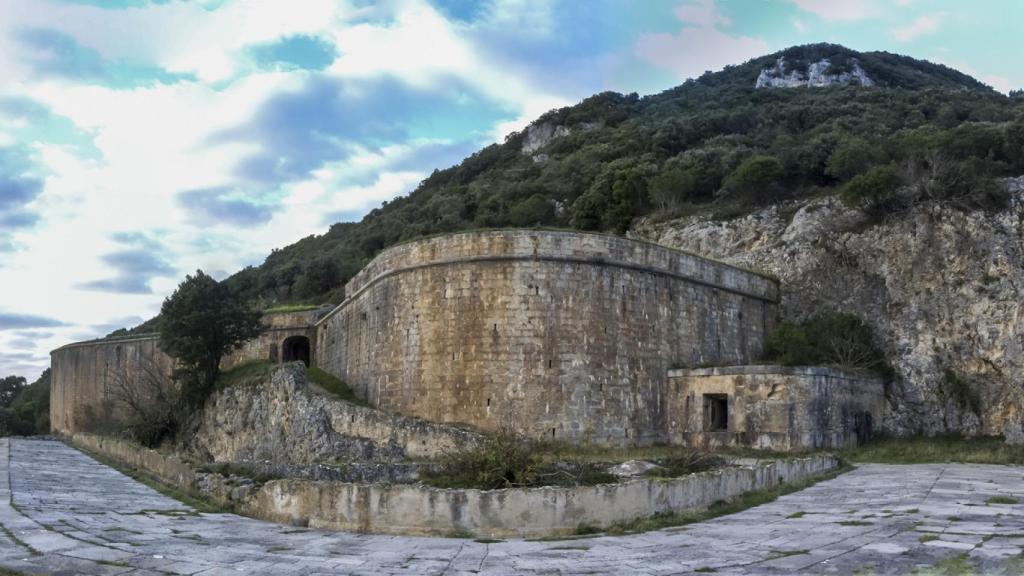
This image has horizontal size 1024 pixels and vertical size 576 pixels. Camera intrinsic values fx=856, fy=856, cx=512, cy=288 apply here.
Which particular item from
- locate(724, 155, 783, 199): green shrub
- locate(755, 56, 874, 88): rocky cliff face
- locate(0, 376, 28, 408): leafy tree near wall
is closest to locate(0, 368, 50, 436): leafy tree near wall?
locate(0, 376, 28, 408): leafy tree near wall

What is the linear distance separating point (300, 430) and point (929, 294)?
19.9m

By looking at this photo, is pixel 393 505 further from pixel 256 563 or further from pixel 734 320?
pixel 734 320

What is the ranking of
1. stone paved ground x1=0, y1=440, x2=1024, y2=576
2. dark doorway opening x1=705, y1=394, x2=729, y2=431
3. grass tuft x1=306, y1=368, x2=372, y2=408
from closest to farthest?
stone paved ground x1=0, y1=440, x2=1024, y2=576
dark doorway opening x1=705, y1=394, x2=729, y2=431
grass tuft x1=306, y1=368, x2=372, y2=408

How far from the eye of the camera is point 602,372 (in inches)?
911

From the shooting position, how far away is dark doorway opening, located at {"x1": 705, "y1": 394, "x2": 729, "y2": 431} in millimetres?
24312

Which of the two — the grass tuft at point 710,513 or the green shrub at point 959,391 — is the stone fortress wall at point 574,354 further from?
the grass tuft at point 710,513

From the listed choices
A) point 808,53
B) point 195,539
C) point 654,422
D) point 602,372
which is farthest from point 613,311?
point 808,53

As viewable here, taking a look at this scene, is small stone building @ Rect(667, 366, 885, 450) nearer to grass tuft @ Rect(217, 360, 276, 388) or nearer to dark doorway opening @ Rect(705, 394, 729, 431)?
dark doorway opening @ Rect(705, 394, 729, 431)

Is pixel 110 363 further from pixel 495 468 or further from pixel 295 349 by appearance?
pixel 495 468

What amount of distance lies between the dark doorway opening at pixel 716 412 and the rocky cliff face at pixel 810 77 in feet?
174

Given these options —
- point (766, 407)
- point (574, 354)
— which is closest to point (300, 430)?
point (574, 354)

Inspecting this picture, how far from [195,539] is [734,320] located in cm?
2052

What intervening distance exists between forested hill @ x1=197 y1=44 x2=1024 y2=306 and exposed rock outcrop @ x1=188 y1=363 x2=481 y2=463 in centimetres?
1484

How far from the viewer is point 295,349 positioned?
37188 millimetres
